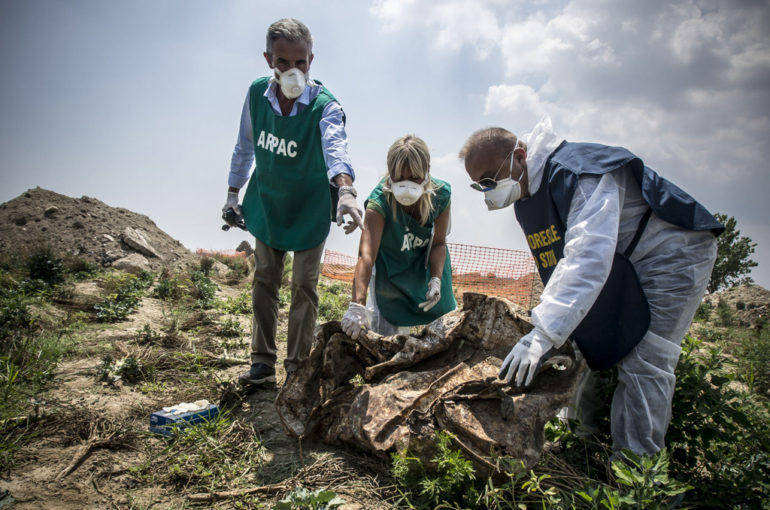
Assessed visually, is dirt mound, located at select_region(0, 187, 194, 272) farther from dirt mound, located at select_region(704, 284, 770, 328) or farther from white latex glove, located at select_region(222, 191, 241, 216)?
dirt mound, located at select_region(704, 284, 770, 328)

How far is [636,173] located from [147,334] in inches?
150

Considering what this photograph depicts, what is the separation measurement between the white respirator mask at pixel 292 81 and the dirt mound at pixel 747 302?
9095 mm

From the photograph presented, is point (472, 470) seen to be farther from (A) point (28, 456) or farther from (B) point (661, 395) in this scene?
(A) point (28, 456)

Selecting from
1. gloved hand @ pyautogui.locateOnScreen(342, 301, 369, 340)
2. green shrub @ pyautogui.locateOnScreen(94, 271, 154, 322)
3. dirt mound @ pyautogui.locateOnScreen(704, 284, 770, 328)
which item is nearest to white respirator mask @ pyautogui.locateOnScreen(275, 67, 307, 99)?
gloved hand @ pyautogui.locateOnScreen(342, 301, 369, 340)

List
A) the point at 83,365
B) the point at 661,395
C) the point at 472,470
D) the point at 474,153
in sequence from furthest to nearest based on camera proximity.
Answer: the point at 83,365, the point at 474,153, the point at 661,395, the point at 472,470

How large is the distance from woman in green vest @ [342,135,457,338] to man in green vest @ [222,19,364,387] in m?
0.35

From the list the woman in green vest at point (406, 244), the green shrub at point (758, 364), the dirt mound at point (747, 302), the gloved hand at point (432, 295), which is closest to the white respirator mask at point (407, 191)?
the woman in green vest at point (406, 244)

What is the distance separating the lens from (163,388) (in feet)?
10.1

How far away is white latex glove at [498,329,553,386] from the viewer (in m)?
1.88

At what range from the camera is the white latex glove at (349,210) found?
2.65m

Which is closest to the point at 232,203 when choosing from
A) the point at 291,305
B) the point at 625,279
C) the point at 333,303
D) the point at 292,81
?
the point at 291,305

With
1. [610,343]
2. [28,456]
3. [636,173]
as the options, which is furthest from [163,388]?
[636,173]

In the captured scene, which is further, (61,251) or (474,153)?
(61,251)

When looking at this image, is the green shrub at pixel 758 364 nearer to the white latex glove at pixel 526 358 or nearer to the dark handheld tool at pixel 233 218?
the white latex glove at pixel 526 358
